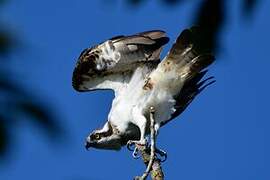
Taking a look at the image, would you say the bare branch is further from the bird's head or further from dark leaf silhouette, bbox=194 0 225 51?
dark leaf silhouette, bbox=194 0 225 51

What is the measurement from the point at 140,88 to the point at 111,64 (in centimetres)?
38

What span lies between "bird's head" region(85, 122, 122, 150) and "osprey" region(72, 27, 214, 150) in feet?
0.04

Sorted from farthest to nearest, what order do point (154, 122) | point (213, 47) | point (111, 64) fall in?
1. point (111, 64)
2. point (154, 122)
3. point (213, 47)

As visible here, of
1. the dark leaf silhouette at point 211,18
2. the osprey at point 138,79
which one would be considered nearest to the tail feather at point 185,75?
the osprey at point 138,79

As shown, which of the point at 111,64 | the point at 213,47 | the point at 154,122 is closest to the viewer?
the point at 213,47

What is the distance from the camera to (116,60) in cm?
744

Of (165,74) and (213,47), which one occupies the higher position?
(165,74)

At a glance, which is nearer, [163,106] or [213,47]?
[213,47]

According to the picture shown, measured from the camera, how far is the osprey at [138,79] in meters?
7.29

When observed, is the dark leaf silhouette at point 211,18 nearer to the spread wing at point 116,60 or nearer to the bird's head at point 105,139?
the spread wing at point 116,60

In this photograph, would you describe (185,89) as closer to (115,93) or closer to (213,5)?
(115,93)

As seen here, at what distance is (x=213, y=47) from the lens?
146cm

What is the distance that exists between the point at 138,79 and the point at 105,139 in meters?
0.77

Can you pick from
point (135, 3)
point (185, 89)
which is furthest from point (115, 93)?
point (135, 3)
